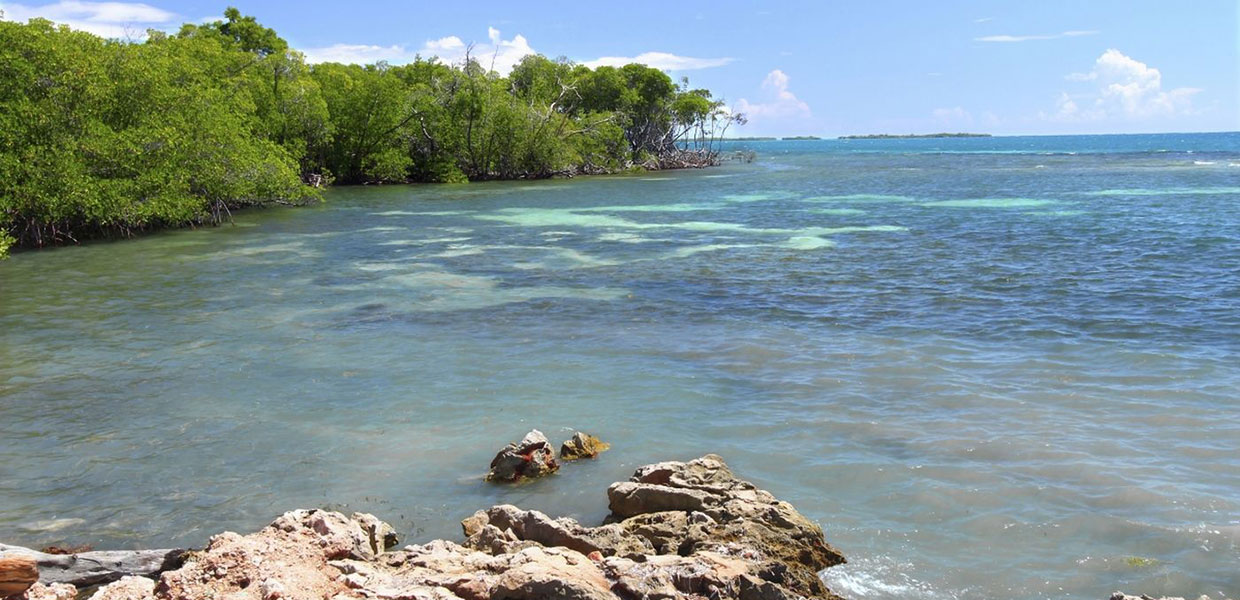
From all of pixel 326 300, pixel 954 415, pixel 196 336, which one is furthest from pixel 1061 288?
pixel 196 336

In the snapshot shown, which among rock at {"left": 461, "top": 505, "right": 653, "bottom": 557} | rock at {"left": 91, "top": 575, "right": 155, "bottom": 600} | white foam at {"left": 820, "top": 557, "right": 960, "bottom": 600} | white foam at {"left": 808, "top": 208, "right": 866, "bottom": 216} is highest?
white foam at {"left": 808, "top": 208, "right": 866, "bottom": 216}

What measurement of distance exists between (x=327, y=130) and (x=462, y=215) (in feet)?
61.7

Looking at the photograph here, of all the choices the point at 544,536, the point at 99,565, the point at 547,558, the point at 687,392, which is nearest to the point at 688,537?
the point at 544,536

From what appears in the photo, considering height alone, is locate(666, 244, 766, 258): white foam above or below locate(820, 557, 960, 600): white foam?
above

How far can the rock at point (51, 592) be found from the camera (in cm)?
516

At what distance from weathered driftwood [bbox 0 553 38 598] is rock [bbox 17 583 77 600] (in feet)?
0.26

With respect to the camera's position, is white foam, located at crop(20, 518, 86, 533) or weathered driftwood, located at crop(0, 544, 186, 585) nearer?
weathered driftwood, located at crop(0, 544, 186, 585)

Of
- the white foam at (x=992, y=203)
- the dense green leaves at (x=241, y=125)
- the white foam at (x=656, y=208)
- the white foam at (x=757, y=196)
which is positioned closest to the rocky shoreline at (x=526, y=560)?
the dense green leaves at (x=241, y=125)

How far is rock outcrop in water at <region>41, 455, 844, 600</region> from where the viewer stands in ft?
16.6

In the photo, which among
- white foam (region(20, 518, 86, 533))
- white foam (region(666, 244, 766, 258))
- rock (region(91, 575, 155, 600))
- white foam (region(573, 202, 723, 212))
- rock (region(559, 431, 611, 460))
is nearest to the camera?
rock (region(91, 575, 155, 600))

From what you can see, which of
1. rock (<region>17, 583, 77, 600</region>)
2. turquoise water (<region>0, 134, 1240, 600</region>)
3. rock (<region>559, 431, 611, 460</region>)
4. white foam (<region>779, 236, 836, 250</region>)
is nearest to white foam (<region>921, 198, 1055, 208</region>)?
turquoise water (<region>0, 134, 1240, 600</region>)

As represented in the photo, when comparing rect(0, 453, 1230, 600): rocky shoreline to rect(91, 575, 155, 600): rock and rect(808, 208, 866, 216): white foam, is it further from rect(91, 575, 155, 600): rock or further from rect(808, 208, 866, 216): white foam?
rect(808, 208, 866, 216): white foam

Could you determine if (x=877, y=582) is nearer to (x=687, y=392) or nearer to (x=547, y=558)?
(x=547, y=558)

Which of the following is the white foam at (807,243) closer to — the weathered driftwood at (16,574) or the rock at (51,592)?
the rock at (51,592)
